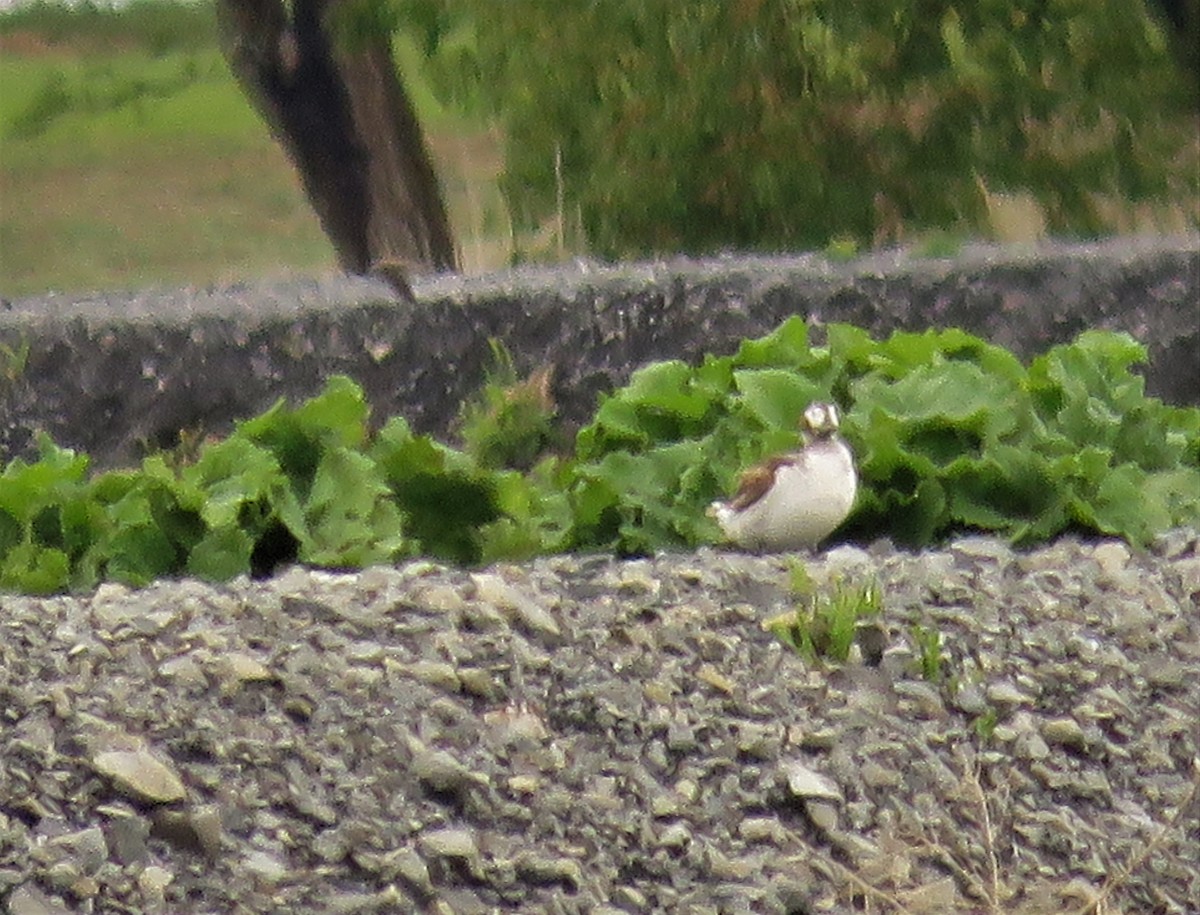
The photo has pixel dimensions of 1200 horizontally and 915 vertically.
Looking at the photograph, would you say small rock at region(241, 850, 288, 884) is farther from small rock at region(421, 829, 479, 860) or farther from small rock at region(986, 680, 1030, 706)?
small rock at region(986, 680, 1030, 706)

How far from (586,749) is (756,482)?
3.98 feet

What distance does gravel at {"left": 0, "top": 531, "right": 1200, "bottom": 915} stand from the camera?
3.79 meters

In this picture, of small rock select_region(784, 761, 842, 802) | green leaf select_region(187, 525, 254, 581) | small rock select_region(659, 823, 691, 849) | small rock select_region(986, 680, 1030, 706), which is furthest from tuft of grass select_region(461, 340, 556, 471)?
small rock select_region(659, 823, 691, 849)

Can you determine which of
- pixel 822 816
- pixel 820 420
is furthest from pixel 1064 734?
pixel 820 420

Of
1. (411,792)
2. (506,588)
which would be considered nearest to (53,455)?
(506,588)

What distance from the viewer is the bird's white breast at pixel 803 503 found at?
16.6 feet

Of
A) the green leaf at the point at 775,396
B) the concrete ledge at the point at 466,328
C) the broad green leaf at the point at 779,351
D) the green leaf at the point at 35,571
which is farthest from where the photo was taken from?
the concrete ledge at the point at 466,328

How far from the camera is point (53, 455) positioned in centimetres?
579

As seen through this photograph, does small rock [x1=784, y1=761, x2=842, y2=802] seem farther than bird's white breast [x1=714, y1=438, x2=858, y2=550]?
No

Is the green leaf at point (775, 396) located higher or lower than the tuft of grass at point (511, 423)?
higher

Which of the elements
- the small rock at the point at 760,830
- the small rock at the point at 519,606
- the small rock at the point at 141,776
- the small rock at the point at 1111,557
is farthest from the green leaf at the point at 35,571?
the small rock at the point at 1111,557

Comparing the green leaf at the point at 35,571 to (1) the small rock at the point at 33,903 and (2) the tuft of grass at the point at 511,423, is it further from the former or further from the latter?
(2) the tuft of grass at the point at 511,423

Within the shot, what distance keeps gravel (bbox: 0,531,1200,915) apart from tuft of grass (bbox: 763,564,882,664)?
0.04 metres

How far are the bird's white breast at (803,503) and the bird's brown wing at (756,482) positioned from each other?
15mm
